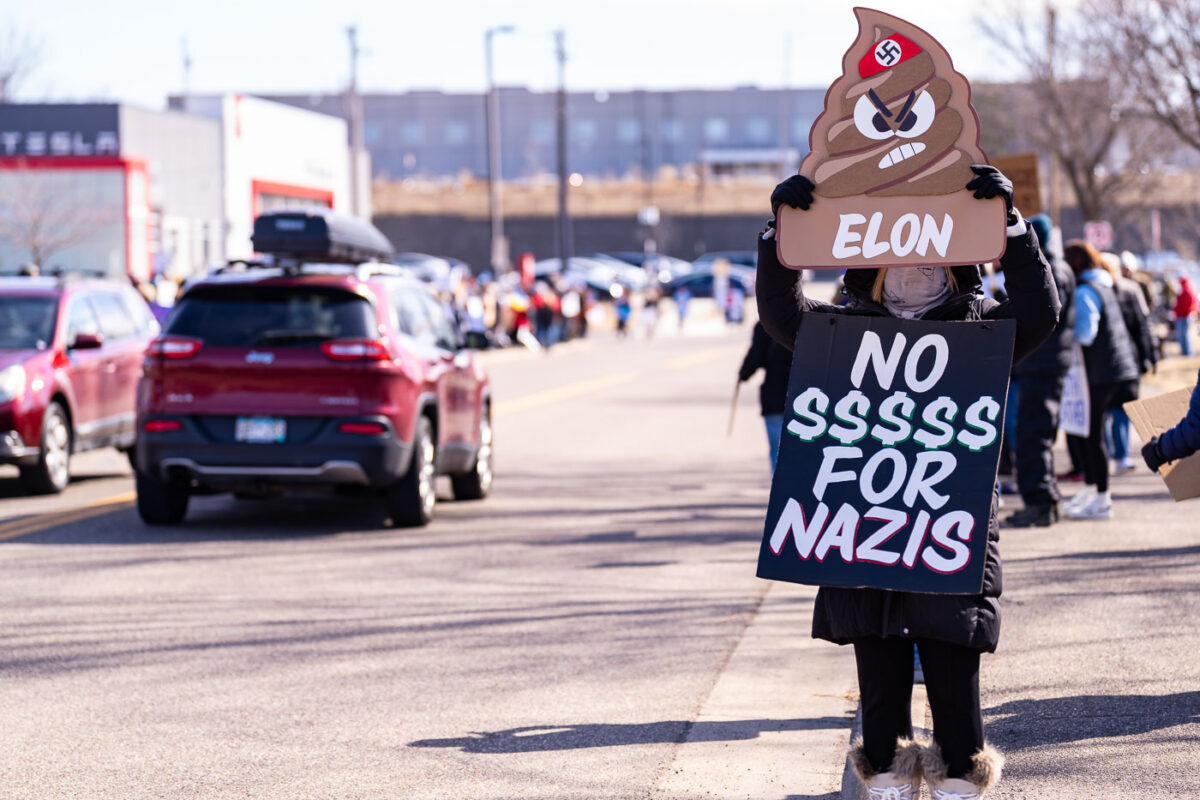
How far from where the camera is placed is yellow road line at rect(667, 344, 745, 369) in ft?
121

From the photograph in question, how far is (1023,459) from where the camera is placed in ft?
37.8

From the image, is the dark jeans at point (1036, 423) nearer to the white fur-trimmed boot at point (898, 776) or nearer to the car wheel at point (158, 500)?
the car wheel at point (158, 500)

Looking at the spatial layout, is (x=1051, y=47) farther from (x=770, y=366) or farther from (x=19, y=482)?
(x=770, y=366)

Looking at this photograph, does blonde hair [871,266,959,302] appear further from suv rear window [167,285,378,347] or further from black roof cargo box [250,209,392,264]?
black roof cargo box [250,209,392,264]

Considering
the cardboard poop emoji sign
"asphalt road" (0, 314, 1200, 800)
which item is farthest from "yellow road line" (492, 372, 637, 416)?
the cardboard poop emoji sign

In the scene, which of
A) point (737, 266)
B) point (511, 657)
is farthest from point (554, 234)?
→ point (511, 657)

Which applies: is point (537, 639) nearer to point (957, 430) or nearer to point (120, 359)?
point (957, 430)

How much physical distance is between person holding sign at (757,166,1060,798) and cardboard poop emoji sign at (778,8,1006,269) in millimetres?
62

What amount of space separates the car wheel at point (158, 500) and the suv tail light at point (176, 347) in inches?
33.8

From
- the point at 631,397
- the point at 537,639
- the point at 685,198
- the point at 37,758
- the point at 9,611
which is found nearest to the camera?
the point at 37,758

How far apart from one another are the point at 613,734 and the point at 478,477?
296 inches

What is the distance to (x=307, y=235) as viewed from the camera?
1359 cm

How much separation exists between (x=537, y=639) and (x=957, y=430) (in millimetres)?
3941

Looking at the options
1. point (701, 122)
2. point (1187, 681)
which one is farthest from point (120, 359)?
point (701, 122)
